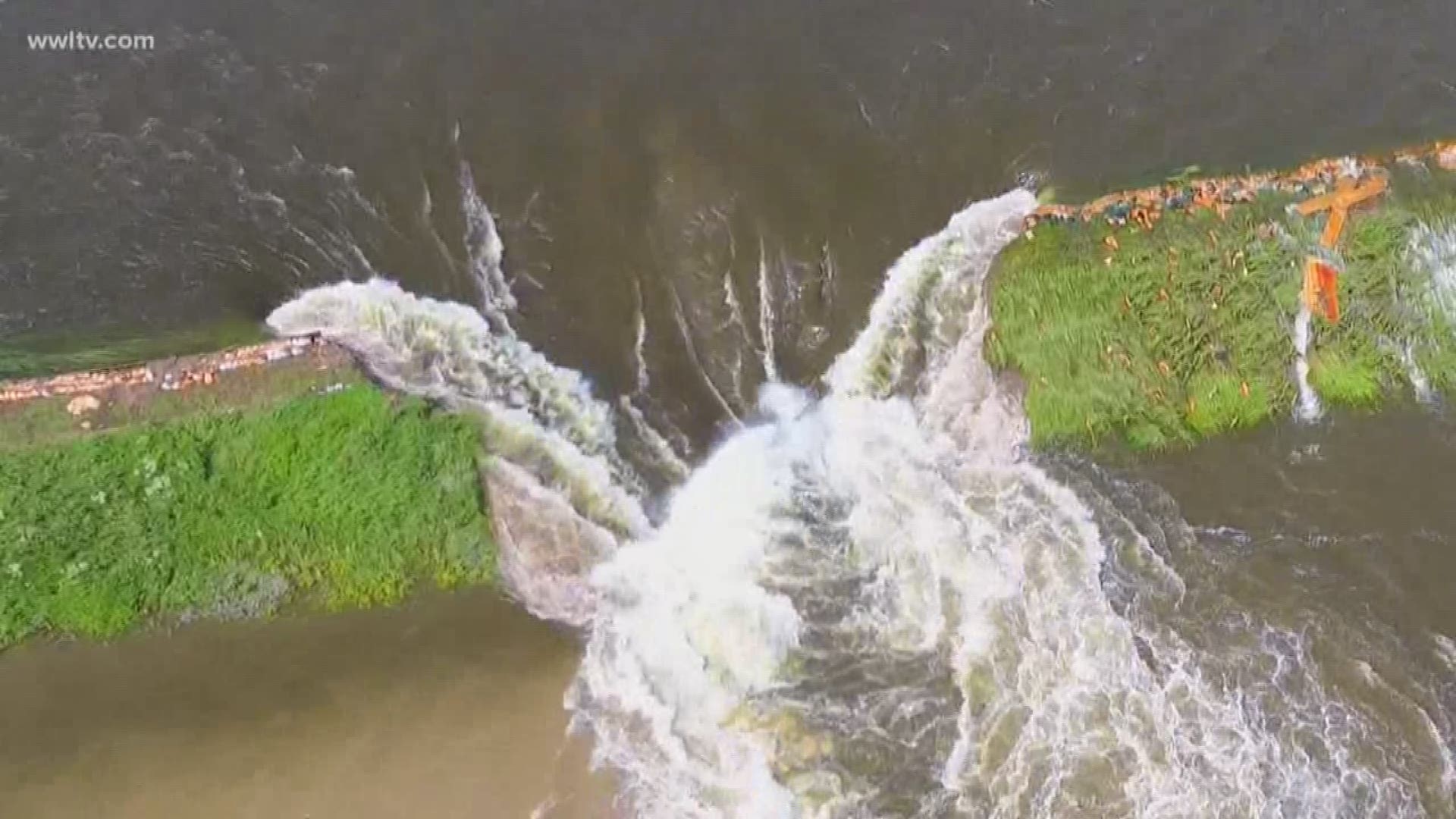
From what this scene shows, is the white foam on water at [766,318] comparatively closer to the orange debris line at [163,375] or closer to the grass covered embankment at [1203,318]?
the grass covered embankment at [1203,318]

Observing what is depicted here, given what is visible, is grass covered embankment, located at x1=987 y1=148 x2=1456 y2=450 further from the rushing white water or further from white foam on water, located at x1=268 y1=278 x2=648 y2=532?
white foam on water, located at x1=268 y1=278 x2=648 y2=532

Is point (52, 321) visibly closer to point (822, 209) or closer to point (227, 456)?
point (227, 456)

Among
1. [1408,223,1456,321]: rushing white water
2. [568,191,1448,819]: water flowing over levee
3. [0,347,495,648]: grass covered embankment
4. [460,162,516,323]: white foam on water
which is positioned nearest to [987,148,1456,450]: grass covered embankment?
[1408,223,1456,321]: rushing white water

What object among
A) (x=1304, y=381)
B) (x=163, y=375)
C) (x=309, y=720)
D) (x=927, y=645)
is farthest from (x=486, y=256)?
(x=1304, y=381)

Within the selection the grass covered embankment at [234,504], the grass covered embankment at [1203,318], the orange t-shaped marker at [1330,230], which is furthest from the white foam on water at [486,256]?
the orange t-shaped marker at [1330,230]

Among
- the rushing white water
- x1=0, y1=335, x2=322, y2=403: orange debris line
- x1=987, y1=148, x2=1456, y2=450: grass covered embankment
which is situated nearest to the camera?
x1=0, y1=335, x2=322, y2=403: orange debris line

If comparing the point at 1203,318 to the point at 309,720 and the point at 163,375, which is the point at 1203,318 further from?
the point at 163,375
